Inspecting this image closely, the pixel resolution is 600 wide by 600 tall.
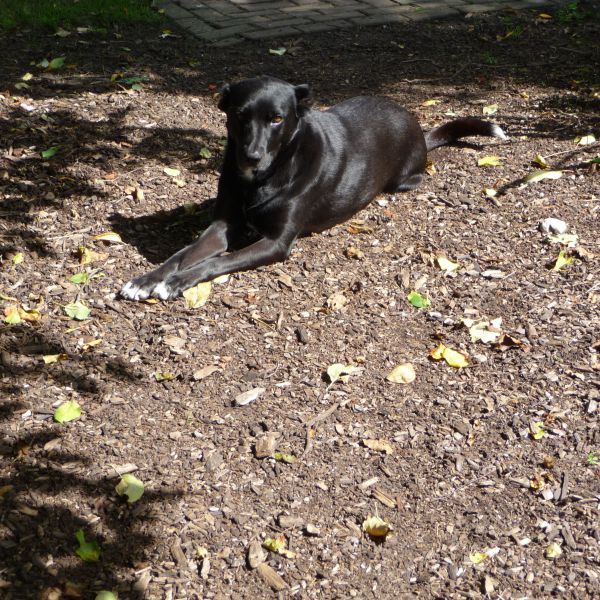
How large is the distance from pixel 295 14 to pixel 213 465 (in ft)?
21.1

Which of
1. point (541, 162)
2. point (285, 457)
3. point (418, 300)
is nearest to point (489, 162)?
Result: point (541, 162)

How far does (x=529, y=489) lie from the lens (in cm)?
349

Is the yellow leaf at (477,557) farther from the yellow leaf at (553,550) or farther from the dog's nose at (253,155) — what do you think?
the dog's nose at (253,155)

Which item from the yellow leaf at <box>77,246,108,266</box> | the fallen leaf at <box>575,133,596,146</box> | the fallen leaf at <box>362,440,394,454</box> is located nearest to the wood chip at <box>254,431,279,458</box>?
the fallen leaf at <box>362,440,394,454</box>

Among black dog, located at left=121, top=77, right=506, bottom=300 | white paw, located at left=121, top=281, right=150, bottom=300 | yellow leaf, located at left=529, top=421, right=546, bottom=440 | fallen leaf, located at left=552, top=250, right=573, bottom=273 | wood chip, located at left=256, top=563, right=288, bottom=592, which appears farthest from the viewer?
fallen leaf, located at left=552, top=250, right=573, bottom=273

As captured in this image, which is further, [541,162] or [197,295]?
[541,162]

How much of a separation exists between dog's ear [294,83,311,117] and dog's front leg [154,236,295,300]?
77 cm

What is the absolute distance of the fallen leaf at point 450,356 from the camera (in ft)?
13.7

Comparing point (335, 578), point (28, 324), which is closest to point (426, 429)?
point (335, 578)

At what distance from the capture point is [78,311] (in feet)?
14.7

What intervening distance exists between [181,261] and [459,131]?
2.63 m

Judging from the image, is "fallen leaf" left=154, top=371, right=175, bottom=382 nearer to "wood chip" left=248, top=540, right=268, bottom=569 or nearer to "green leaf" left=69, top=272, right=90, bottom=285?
"green leaf" left=69, top=272, right=90, bottom=285

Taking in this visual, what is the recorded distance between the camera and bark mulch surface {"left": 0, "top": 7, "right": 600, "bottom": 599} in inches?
125

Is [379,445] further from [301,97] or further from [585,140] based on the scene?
[585,140]
